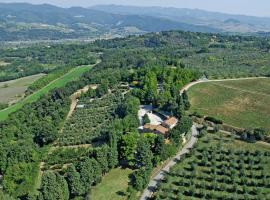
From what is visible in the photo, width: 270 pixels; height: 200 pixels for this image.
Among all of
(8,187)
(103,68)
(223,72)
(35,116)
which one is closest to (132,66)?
(103,68)

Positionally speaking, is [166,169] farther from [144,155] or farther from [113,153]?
[113,153]

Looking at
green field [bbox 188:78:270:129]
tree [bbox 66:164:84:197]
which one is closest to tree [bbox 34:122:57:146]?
tree [bbox 66:164:84:197]

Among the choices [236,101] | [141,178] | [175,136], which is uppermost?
[236,101]

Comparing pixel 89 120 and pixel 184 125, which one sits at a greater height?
pixel 184 125

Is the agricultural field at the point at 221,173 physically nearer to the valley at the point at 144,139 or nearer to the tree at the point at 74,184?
the valley at the point at 144,139

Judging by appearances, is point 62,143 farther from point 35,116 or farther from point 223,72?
point 223,72

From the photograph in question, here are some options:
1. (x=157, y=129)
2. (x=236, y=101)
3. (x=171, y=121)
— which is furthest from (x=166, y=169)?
(x=236, y=101)

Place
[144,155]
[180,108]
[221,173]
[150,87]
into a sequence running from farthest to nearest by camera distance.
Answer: [150,87] → [180,108] → [144,155] → [221,173]

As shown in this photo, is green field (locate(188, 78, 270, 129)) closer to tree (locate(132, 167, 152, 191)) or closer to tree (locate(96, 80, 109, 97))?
tree (locate(96, 80, 109, 97))
